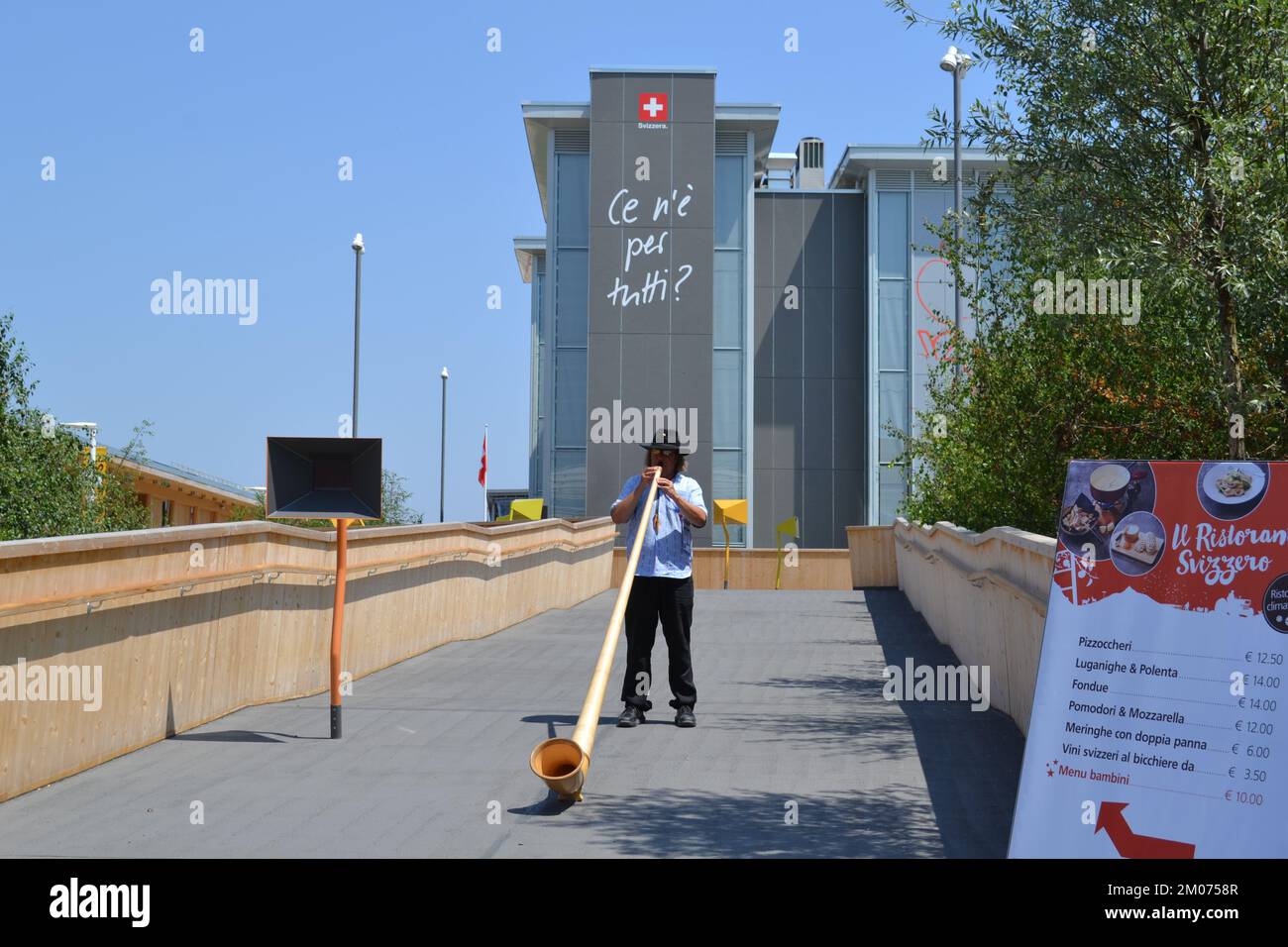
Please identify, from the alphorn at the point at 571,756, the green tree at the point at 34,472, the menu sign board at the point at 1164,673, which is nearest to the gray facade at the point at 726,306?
the green tree at the point at 34,472

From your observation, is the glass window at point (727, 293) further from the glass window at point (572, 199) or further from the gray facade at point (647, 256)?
the glass window at point (572, 199)

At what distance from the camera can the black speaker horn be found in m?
9.26

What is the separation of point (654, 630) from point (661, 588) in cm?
27

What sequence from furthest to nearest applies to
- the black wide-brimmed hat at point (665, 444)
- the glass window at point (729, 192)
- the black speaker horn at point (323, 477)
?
the glass window at point (729, 192) → the black wide-brimmed hat at point (665, 444) → the black speaker horn at point (323, 477)

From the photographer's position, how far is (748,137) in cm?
3888

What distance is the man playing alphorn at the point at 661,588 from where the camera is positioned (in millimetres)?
9453

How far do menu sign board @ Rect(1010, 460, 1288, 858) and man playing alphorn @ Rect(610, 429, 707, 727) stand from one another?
4257mm

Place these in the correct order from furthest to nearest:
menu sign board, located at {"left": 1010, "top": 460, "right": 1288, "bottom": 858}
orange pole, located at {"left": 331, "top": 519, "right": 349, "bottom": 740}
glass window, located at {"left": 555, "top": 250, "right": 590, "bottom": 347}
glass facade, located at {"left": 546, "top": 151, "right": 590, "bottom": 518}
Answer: glass window, located at {"left": 555, "top": 250, "right": 590, "bottom": 347}, glass facade, located at {"left": 546, "top": 151, "right": 590, "bottom": 518}, orange pole, located at {"left": 331, "top": 519, "right": 349, "bottom": 740}, menu sign board, located at {"left": 1010, "top": 460, "right": 1288, "bottom": 858}

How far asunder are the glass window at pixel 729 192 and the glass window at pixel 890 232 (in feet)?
12.4

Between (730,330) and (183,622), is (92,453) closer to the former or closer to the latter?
(730,330)

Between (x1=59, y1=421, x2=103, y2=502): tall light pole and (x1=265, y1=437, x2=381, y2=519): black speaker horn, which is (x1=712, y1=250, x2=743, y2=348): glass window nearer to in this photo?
(x1=59, y1=421, x2=103, y2=502): tall light pole

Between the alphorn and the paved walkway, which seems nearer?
the paved walkway

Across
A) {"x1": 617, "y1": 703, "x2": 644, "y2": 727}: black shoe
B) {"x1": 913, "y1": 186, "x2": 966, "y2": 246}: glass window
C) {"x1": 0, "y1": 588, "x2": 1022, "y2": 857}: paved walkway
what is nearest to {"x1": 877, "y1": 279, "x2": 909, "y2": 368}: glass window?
{"x1": 913, "y1": 186, "x2": 966, "y2": 246}: glass window

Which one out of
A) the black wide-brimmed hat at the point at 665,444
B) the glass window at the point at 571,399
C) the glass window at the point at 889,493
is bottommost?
the glass window at the point at 889,493
